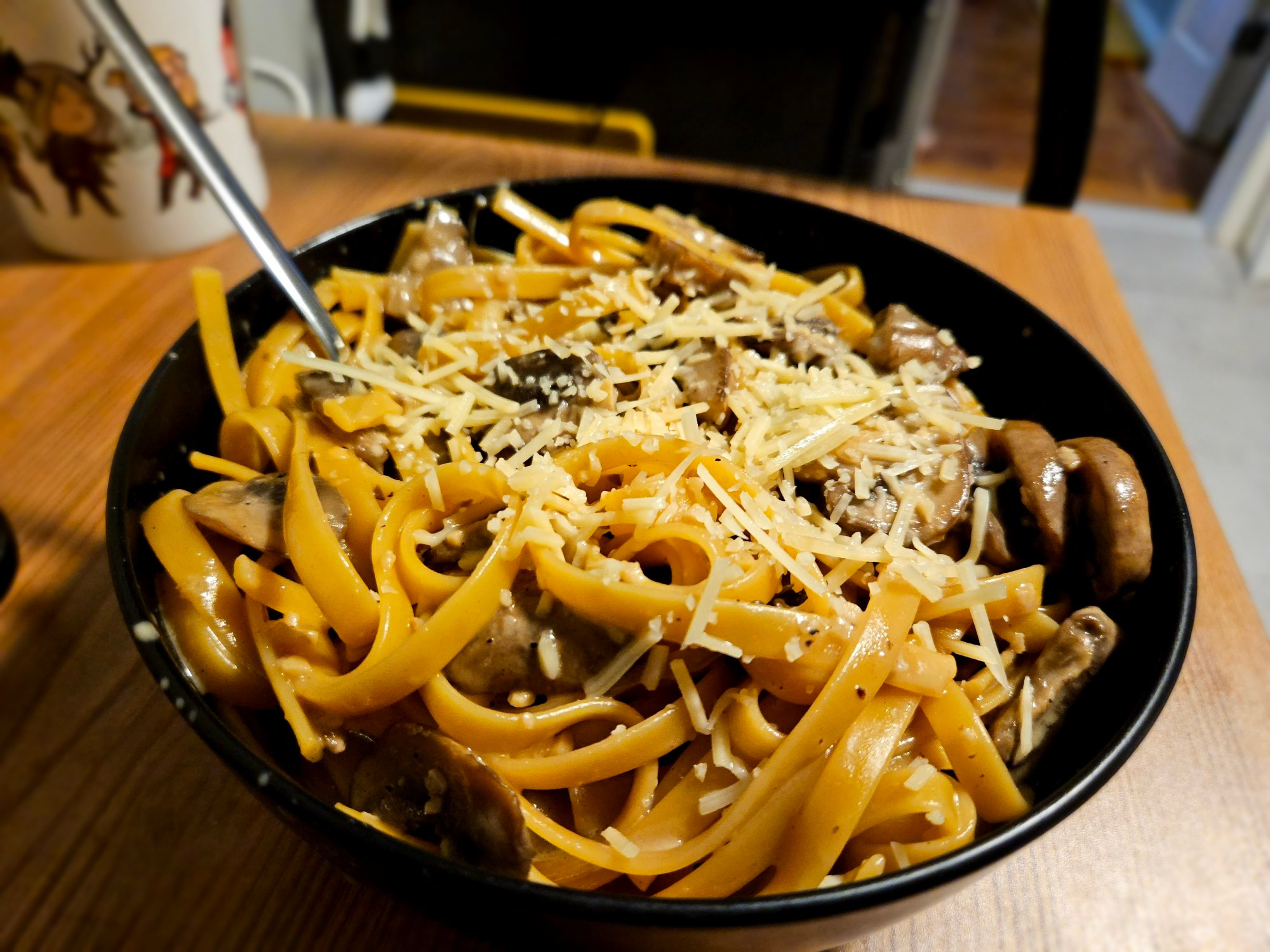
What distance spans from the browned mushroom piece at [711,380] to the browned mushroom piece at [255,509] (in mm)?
415

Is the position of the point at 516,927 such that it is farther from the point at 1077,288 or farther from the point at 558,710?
the point at 1077,288

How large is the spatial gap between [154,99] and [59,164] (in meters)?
0.64

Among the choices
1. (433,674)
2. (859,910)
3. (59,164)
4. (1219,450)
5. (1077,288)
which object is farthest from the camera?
(1219,450)

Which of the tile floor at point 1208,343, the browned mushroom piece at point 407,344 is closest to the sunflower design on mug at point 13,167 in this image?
the browned mushroom piece at point 407,344

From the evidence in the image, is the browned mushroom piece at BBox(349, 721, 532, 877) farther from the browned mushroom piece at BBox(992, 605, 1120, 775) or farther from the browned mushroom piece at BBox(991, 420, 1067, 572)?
the browned mushroom piece at BBox(991, 420, 1067, 572)

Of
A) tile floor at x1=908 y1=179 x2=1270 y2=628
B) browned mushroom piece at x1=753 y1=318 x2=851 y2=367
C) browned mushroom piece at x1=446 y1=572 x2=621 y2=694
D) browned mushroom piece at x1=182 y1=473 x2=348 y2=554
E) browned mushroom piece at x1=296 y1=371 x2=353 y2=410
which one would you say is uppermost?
browned mushroom piece at x1=753 y1=318 x2=851 y2=367

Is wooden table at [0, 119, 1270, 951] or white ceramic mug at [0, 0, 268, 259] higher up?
white ceramic mug at [0, 0, 268, 259]

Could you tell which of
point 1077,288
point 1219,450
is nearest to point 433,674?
point 1077,288

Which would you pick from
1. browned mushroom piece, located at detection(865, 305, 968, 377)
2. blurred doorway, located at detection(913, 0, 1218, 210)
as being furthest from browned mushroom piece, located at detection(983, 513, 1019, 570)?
blurred doorway, located at detection(913, 0, 1218, 210)

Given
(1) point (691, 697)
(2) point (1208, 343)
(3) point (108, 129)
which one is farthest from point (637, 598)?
(2) point (1208, 343)

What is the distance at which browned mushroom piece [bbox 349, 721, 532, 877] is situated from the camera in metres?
0.72

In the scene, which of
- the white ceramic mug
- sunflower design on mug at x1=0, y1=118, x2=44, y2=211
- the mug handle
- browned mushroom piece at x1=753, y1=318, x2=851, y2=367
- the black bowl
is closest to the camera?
the black bowl

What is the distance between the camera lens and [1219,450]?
3.36 metres

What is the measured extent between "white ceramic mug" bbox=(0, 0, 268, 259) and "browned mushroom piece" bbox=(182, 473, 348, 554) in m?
0.80
